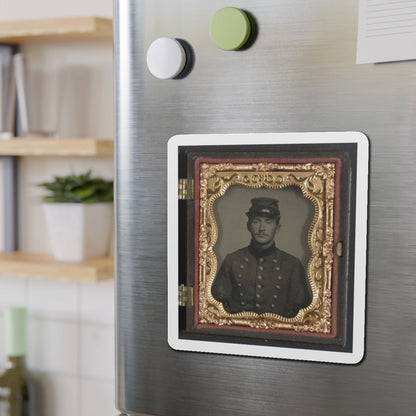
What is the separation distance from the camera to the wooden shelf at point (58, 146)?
132cm

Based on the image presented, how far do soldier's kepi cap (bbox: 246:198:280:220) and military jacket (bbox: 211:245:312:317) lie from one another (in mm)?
34

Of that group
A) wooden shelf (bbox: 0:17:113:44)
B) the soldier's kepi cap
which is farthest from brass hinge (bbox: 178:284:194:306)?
wooden shelf (bbox: 0:17:113:44)

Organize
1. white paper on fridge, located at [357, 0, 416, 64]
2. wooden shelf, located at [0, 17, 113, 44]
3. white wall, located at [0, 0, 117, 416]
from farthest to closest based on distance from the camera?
white wall, located at [0, 0, 117, 416] → wooden shelf, located at [0, 17, 113, 44] → white paper on fridge, located at [357, 0, 416, 64]

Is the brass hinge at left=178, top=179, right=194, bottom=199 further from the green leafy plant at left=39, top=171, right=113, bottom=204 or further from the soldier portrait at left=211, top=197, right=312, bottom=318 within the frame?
the green leafy plant at left=39, top=171, right=113, bottom=204

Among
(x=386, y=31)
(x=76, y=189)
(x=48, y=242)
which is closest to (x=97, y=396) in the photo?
(x=48, y=242)

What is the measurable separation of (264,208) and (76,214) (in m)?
0.79

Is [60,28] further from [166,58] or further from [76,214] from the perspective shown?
[166,58]

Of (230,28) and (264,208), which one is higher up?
(230,28)

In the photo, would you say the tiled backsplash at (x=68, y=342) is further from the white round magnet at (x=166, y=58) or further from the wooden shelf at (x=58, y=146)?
the white round magnet at (x=166, y=58)

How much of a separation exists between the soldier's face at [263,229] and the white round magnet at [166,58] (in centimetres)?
18

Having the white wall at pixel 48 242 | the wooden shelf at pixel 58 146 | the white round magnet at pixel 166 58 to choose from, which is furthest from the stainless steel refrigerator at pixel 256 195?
the white wall at pixel 48 242

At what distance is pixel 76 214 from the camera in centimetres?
140

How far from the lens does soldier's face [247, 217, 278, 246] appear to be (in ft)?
2.27

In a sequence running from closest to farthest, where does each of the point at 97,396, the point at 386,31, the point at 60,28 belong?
the point at 386,31 < the point at 60,28 < the point at 97,396
